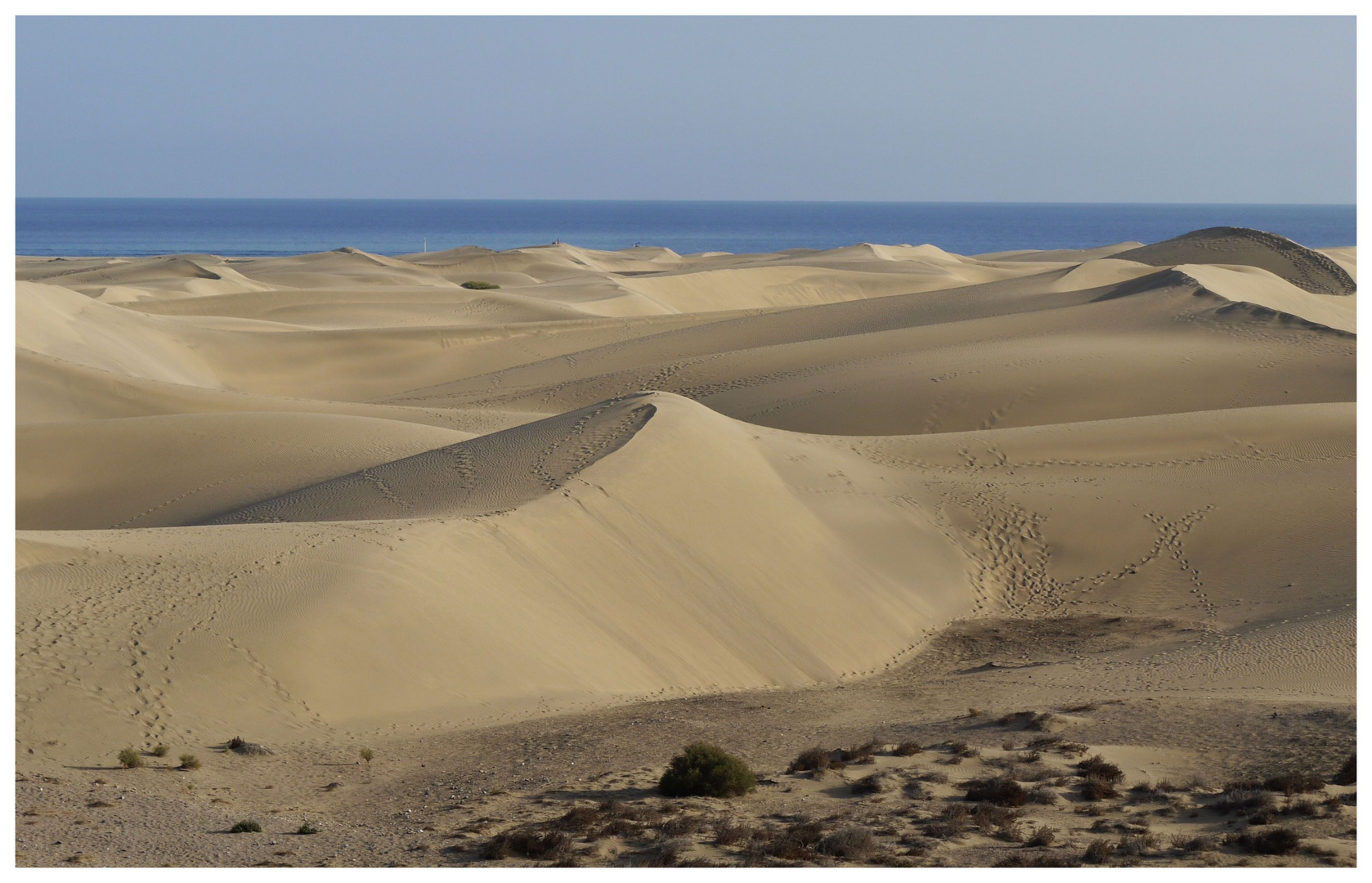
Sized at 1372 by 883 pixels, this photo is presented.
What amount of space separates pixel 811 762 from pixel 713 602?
601cm

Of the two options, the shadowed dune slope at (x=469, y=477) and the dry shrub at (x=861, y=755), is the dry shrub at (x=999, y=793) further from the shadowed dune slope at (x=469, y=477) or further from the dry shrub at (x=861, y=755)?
the shadowed dune slope at (x=469, y=477)

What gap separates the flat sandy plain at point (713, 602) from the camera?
8.84 meters

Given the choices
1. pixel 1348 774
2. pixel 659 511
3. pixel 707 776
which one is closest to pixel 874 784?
pixel 707 776

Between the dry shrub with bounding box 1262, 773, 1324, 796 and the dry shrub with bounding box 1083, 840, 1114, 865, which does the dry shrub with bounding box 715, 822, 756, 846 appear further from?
the dry shrub with bounding box 1262, 773, 1324, 796

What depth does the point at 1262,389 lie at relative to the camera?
27531 millimetres

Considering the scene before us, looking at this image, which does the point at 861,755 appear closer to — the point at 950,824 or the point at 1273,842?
the point at 950,824

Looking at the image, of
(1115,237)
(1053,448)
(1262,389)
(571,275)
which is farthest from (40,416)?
(1115,237)

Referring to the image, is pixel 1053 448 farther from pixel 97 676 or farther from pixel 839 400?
pixel 97 676

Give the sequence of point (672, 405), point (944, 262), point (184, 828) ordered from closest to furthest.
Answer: point (184, 828), point (672, 405), point (944, 262)

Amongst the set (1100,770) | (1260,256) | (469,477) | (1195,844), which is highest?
(1260,256)

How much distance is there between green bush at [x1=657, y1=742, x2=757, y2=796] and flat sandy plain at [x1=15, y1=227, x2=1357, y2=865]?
0.18 meters

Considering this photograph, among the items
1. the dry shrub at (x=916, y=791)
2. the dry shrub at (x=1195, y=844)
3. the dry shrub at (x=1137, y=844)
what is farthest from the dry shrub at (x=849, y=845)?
the dry shrub at (x=1195, y=844)

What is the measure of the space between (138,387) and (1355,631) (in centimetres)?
2355

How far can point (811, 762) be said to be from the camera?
10.0m
